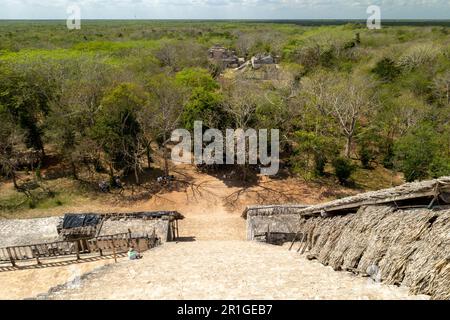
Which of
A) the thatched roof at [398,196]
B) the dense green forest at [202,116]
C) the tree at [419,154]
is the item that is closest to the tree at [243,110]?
the dense green forest at [202,116]

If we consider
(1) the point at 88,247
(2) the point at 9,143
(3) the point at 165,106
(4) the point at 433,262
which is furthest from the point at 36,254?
(4) the point at 433,262

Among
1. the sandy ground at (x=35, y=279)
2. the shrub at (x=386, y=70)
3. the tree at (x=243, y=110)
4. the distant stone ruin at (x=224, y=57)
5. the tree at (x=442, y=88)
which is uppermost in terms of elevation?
the distant stone ruin at (x=224, y=57)

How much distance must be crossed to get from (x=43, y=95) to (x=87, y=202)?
36.1 feet

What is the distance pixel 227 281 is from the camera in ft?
26.0

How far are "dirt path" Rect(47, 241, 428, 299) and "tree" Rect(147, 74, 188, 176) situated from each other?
11.9 metres

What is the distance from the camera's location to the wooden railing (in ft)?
45.3

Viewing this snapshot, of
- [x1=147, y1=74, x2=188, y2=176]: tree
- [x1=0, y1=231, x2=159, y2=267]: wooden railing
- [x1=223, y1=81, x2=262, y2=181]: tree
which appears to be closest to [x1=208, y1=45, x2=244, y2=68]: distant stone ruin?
[x1=147, y1=74, x2=188, y2=176]: tree

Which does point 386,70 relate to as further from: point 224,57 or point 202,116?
point 224,57

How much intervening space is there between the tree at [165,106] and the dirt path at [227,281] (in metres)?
11.9

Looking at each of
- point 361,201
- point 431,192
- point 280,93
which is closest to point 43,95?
point 280,93

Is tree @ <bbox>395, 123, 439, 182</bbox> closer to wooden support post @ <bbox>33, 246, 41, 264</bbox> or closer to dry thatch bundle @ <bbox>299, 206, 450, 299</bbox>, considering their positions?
dry thatch bundle @ <bbox>299, 206, 450, 299</bbox>

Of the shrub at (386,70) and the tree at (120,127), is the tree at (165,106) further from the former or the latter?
the shrub at (386,70)

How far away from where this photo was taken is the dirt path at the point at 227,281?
6.72 m

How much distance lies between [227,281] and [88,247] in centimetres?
902
